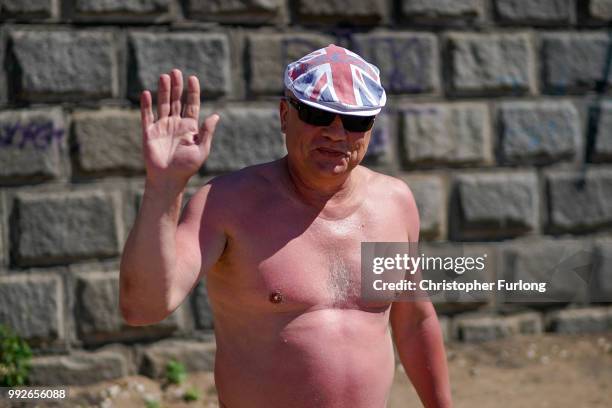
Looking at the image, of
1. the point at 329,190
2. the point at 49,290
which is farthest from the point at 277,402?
the point at 49,290

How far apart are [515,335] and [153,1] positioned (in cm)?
277

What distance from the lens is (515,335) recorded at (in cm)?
554

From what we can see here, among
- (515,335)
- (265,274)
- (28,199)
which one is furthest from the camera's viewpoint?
(515,335)

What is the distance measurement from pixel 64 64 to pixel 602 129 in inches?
119

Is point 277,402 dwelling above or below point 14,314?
above

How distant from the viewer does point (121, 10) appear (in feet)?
15.4

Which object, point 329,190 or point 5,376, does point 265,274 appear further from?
point 5,376

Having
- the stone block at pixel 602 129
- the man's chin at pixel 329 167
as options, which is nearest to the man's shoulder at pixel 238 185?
the man's chin at pixel 329 167

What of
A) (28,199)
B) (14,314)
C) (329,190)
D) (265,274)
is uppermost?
(329,190)

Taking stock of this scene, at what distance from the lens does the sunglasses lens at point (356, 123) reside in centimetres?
260

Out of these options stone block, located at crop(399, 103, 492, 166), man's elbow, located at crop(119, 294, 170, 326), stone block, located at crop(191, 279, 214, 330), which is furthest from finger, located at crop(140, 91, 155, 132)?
stone block, located at crop(399, 103, 492, 166)

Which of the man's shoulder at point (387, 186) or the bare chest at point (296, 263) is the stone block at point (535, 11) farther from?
the bare chest at point (296, 263)

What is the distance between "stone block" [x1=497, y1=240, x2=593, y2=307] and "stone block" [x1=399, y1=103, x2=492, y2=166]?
1.91ft

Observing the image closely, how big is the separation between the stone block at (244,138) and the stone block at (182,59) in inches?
6.1
